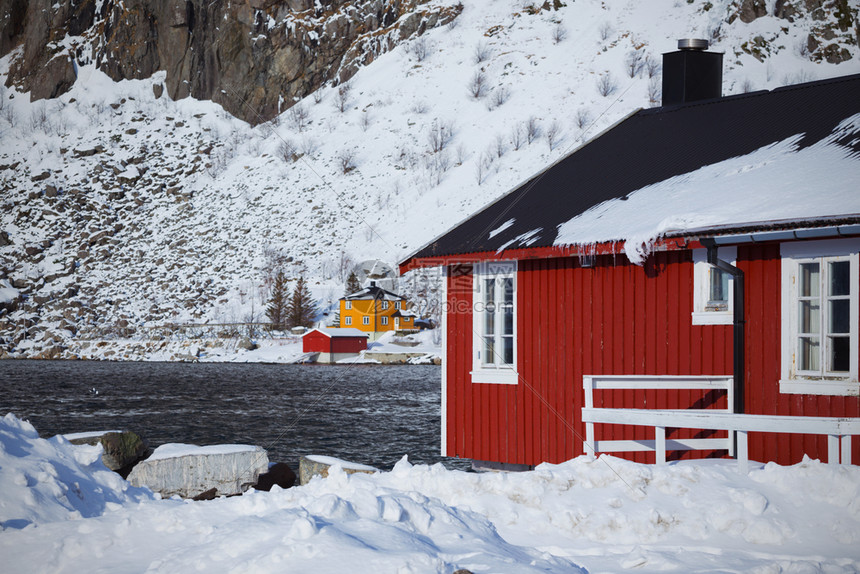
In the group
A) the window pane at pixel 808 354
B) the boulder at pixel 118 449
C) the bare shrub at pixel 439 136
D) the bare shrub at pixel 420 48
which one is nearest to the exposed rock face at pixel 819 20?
the bare shrub at pixel 439 136

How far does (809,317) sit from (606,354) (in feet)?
8.77

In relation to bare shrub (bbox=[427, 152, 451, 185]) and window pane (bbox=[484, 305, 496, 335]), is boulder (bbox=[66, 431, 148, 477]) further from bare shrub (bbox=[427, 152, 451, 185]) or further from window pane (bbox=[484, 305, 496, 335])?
bare shrub (bbox=[427, 152, 451, 185])

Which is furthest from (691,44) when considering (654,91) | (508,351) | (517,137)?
(517,137)

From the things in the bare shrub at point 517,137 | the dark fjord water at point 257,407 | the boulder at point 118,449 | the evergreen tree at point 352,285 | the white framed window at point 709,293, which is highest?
the bare shrub at point 517,137

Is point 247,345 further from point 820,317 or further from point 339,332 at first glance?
point 820,317

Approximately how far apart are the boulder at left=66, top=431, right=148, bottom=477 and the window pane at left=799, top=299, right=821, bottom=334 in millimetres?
10138

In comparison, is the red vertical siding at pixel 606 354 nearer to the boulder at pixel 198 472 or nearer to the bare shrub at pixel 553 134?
the boulder at pixel 198 472

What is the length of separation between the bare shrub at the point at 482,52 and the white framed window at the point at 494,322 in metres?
93.7

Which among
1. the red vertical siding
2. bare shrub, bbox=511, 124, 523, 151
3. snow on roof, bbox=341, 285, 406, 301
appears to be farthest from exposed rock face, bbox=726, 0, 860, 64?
the red vertical siding

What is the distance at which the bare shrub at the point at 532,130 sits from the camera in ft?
281

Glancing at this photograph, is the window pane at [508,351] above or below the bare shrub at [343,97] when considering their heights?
below

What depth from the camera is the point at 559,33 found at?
4060 inches

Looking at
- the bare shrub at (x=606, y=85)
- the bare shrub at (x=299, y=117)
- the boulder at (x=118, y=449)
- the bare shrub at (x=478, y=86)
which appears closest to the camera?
the boulder at (x=118, y=449)

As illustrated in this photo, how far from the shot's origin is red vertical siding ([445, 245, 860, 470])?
10484mm
